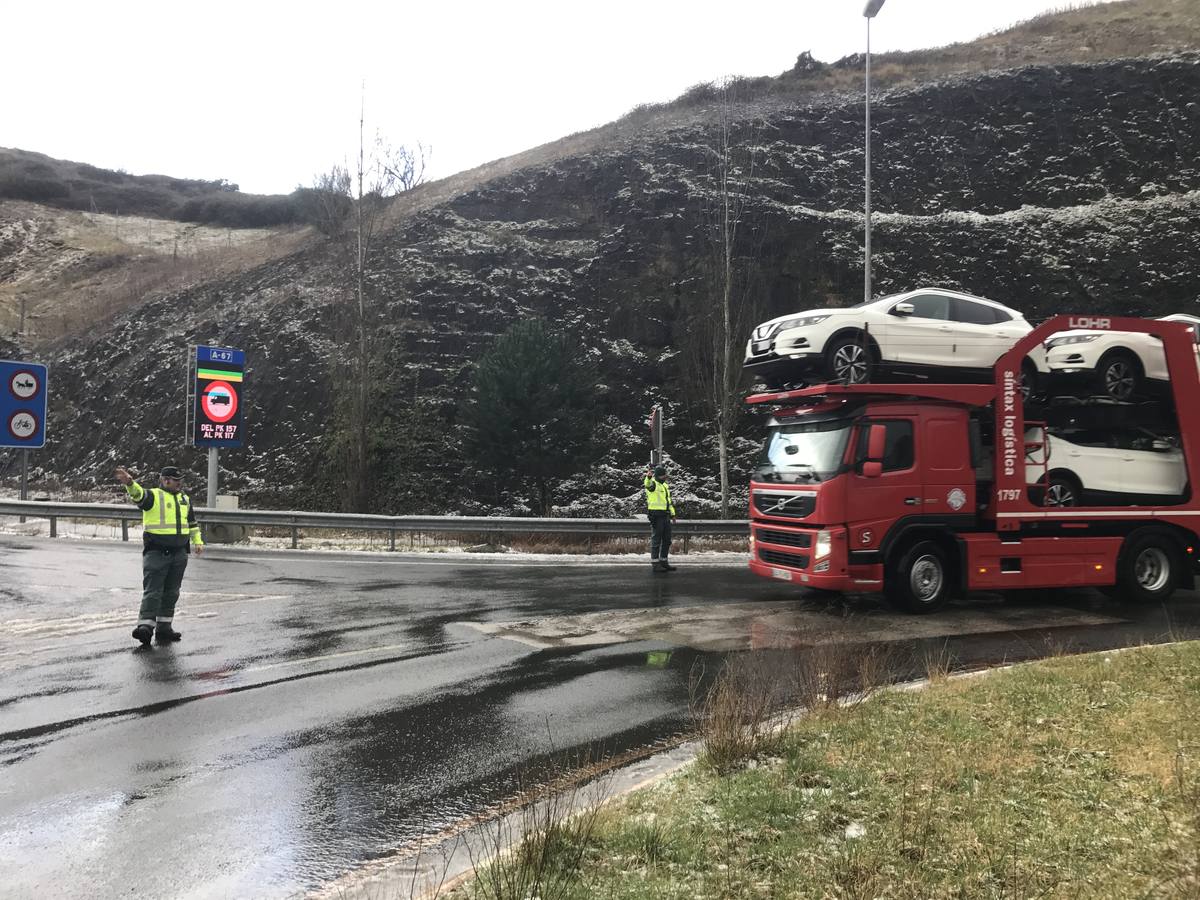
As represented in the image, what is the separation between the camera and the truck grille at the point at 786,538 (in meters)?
9.79

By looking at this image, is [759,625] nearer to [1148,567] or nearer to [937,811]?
[937,811]

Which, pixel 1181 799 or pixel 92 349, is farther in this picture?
pixel 92 349

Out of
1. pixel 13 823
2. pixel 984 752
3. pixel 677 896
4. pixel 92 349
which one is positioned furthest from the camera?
pixel 92 349

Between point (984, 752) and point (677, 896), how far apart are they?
96.1 inches

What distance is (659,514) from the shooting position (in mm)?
14500

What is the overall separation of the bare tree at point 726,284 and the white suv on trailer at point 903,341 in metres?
12.6

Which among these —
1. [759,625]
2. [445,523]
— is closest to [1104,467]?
[759,625]

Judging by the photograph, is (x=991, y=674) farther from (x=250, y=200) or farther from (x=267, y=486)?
(x=250, y=200)

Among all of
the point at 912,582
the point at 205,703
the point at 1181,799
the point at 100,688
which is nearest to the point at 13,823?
the point at 205,703

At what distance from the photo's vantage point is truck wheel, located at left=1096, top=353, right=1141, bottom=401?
35.0ft

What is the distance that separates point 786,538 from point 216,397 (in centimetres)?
1705

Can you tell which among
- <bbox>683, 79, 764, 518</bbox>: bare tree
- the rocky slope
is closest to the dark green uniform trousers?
<bbox>683, 79, 764, 518</bbox>: bare tree

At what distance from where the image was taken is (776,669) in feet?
23.2

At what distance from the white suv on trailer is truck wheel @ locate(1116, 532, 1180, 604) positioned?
2829mm
